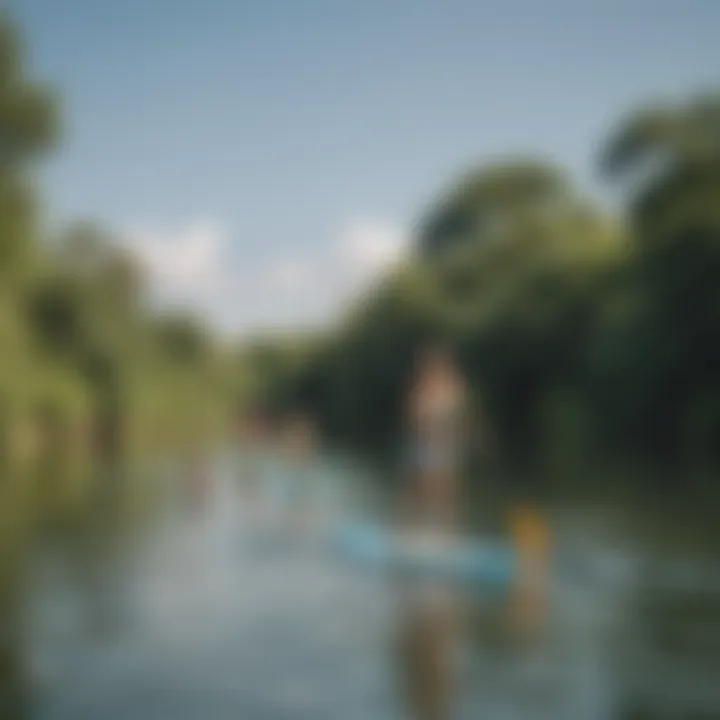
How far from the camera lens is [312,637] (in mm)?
8406

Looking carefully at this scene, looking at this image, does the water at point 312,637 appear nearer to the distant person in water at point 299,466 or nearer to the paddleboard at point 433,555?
the paddleboard at point 433,555

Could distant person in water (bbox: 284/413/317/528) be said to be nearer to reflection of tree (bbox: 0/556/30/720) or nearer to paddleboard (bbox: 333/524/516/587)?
paddleboard (bbox: 333/524/516/587)

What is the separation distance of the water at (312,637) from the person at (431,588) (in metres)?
0.12

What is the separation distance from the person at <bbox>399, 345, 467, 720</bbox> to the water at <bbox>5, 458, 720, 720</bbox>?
116 mm

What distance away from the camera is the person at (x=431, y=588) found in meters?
7.18

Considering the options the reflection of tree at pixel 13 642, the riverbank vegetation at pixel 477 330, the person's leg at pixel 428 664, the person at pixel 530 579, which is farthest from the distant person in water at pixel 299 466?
the person's leg at pixel 428 664

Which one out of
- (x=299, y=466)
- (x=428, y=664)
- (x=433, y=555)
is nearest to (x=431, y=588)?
(x=433, y=555)

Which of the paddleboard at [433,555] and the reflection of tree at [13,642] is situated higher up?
the paddleboard at [433,555]

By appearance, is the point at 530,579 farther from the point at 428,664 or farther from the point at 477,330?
the point at 477,330

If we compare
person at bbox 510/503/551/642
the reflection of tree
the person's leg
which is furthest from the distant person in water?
the person's leg

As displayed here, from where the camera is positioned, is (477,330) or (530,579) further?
(477,330)

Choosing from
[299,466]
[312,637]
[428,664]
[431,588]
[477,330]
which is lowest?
[428,664]

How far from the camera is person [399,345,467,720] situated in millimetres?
7184

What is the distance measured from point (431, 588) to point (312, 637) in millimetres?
1811
